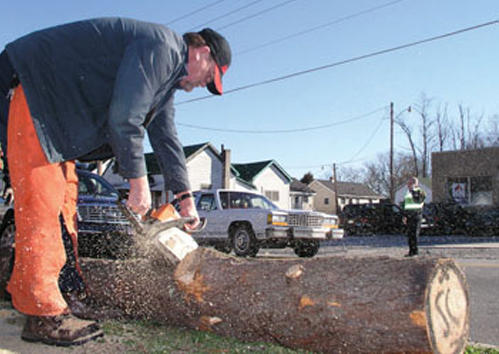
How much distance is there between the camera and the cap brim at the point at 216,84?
2686 mm

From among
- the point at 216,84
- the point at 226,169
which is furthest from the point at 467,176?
the point at 216,84

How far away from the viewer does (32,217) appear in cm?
245

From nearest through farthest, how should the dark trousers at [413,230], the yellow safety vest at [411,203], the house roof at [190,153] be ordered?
the dark trousers at [413,230] → the yellow safety vest at [411,203] → the house roof at [190,153]

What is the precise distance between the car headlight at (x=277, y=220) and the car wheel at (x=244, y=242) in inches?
25.0

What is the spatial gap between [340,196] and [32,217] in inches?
2683

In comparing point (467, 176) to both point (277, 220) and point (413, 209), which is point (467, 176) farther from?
point (277, 220)

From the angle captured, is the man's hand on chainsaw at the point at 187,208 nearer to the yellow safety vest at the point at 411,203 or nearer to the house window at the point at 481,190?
the yellow safety vest at the point at 411,203

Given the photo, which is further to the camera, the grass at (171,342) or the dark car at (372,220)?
the dark car at (372,220)

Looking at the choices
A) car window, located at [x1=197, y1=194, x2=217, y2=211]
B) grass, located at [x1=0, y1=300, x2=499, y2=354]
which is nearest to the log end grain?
grass, located at [x1=0, y1=300, x2=499, y2=354]

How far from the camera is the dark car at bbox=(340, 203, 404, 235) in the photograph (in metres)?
21.2

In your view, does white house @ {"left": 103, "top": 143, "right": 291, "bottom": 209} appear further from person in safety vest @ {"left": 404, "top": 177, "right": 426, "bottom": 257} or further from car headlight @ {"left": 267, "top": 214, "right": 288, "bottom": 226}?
person in safety vest @ {"left": 404, "top": 177, "right": 426, "bottom": 257}

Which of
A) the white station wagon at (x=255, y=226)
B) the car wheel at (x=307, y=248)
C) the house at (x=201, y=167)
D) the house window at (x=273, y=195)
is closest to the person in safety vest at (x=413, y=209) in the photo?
the white station wagon at (x=255, y=226)

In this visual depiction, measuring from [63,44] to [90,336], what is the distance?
1605mm

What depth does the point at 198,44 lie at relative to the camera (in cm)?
259
